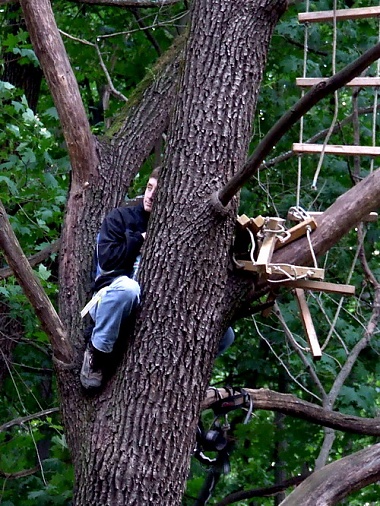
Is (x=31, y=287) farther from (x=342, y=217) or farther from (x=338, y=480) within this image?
(x=338, y=480)

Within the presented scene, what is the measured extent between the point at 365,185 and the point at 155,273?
924mm

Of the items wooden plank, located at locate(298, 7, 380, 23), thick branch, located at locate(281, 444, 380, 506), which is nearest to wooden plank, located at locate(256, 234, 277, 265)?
thick branch, located at locate(281, 444, 380, 506)

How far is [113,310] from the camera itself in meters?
3.23

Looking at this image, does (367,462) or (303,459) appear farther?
(303,459)

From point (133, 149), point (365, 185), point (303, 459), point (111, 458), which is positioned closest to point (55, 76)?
point (133, 149)

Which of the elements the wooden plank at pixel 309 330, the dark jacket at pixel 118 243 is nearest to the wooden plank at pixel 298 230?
the wooden plank at pixel 309 330

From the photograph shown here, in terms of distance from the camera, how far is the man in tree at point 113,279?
324cm

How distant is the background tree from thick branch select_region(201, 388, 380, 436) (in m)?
0.55

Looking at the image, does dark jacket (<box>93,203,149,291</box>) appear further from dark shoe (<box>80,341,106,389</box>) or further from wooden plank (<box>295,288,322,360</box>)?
wooden plank (<box>295,288,322,360</box>)

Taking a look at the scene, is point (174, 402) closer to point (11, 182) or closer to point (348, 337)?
point (11, 182)

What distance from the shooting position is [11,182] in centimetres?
531

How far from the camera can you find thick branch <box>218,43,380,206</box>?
2523 mm

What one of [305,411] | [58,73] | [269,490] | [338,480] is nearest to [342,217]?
[305,411]

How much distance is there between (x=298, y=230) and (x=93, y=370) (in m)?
0.95
